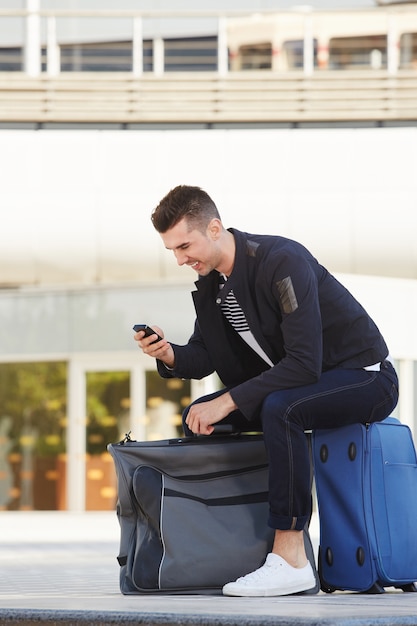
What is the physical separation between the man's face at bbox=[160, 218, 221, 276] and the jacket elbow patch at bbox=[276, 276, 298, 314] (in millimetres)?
264

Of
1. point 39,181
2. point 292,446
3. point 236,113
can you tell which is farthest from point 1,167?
point 292,446

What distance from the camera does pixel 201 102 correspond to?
20.1 meters

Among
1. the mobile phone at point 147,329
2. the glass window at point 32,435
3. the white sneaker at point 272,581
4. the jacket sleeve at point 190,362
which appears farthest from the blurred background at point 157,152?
the white sneaker at point 272,581

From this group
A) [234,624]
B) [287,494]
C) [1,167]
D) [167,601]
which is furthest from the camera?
[1,167]

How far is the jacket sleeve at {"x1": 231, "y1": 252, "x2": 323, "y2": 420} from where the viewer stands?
430cm

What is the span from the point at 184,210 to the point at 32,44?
16.7m

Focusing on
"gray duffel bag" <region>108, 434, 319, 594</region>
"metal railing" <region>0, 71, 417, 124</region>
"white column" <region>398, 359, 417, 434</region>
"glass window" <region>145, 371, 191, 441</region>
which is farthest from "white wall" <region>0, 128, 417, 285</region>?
"gray duffel bag" <region>108, 434, 319, 594</region>

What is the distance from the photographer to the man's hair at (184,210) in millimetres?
4375

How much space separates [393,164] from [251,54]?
9.37 feet

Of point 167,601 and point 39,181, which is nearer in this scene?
point 167,601

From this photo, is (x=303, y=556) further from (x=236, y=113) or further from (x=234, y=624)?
(x=236, y=113)

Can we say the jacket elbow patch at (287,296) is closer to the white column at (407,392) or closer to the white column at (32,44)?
the white column at (407,392)

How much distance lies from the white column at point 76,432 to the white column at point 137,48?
16.4 ft

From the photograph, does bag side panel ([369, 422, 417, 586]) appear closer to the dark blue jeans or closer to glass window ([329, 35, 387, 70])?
the dark blue jeans
